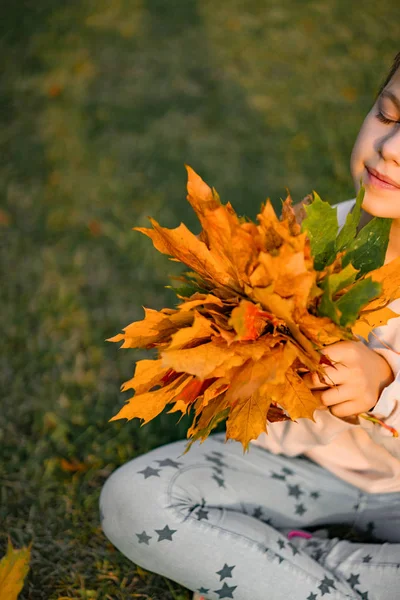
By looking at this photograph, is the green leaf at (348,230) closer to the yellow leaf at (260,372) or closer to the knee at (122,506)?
the yellow leaf at (260,372)

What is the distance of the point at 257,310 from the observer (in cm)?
91

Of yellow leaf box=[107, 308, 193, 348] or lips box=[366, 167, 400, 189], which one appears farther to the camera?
lips box=[366, 167, 400, 189]

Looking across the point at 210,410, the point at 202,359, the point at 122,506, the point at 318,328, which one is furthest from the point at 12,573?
the point at 318,328

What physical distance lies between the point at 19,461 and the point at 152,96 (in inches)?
79.6

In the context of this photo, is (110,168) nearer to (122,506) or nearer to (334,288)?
(122,506)

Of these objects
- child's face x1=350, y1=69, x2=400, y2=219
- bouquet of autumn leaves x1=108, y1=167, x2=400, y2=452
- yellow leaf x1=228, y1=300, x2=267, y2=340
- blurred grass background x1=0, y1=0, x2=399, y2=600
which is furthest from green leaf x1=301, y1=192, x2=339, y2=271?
blurred grass background x1=0, y1=0, x2=399, y2=600

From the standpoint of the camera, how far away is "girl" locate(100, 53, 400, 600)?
1142mm

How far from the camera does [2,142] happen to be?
285 centimetres

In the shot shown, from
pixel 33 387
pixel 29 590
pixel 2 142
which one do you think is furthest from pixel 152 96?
pixel 29 590

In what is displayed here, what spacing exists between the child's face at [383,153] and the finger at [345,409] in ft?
1.13

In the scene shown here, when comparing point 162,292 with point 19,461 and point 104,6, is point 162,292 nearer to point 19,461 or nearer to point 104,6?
point 19,461

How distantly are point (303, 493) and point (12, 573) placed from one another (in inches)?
24.5

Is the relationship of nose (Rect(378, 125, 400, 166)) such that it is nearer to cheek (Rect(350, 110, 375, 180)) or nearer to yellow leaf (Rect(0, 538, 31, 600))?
cheek (Rect(350, 110, 375, 180))

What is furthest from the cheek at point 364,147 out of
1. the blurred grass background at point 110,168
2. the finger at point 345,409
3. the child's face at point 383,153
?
the blurred grass background at point 110,168
